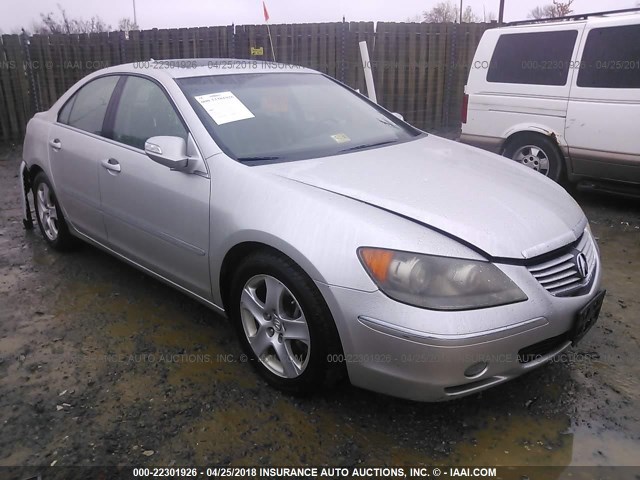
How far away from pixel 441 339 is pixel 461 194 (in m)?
0.83

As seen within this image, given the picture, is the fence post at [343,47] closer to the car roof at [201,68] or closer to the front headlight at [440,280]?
the car roof at [201,68]

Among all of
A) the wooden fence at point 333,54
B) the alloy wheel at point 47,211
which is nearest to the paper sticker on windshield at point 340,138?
the alloy wheel at point 47,211

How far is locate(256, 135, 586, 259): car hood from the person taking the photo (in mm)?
2406

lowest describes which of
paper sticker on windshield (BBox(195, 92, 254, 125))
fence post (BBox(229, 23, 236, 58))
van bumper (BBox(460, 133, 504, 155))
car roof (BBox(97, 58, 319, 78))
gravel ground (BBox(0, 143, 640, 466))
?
gravel ground (BBox(0, 143, 640, 466))

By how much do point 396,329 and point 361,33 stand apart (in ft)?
31.7

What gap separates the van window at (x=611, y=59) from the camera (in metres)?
5.46

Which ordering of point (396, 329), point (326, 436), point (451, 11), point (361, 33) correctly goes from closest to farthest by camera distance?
1. point (396, 329)
2. point (326, 436)
3. point (361, 33)
4. point (451, 11)

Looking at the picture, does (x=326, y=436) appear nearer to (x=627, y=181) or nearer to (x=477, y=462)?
(x=477, y=462)

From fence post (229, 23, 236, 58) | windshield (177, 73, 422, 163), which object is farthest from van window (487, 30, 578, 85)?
fence post (229, 23, 236, 58)

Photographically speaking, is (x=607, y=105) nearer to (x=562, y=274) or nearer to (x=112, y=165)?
(x=562, y=274)

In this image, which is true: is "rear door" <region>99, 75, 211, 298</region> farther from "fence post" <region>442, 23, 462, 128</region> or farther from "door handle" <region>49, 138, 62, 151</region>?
"fence post" <region>442, 23, 462, 128</region>

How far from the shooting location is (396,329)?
2.21m

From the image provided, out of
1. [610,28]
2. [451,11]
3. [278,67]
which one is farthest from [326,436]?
[451,11]

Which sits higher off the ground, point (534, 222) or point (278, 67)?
point (278, 67)
